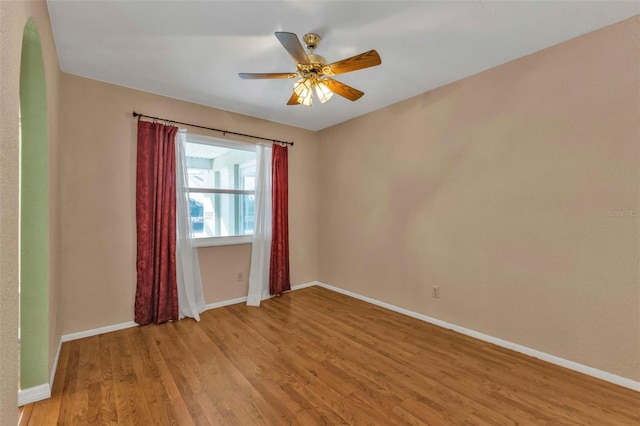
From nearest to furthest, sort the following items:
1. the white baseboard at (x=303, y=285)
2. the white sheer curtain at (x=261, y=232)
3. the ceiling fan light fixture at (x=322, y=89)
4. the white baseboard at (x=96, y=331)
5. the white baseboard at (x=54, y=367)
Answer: the white baseboard at (x=54, y=367) → the ceiling fan light fixture at (x=322, y=89) → the white baseboard at (x=96, y=331) → the white sheer curtain at (x=261, y=232) → the white baseboard at (x=303, y=285)

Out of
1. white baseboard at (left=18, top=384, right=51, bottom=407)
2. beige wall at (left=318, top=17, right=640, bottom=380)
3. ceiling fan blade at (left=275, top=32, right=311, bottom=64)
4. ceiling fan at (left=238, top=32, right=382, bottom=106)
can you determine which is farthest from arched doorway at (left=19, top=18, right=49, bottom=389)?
beige wall at (left=318, top=17, right=640, bottom=380)

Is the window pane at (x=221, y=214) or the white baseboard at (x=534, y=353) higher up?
the window pane at (x=221, y=214)

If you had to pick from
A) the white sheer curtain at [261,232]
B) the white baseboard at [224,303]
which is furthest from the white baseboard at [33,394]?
the white sheer curtain at [261,232]

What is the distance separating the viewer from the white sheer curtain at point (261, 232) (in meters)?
3.92

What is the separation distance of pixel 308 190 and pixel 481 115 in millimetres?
2723

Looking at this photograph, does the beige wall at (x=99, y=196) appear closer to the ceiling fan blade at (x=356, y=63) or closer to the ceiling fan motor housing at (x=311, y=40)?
the ceiling fan motor housing at (x=311, y=40)

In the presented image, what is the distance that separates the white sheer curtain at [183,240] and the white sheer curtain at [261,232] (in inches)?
30.9

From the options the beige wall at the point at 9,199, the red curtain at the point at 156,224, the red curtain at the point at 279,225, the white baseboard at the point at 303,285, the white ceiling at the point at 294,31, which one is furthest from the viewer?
the white baseboard at the point at 303,285

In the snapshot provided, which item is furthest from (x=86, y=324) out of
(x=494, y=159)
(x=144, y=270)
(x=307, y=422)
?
(x=494, y=159)

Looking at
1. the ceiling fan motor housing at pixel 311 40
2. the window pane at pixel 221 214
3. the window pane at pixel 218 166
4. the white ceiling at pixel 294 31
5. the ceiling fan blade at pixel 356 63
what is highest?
the white ceiling at pixel 294 31

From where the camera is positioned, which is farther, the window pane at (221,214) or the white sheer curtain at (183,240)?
the window pane at (221,214)

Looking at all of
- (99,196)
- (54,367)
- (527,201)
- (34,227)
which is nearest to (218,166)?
(99,196)

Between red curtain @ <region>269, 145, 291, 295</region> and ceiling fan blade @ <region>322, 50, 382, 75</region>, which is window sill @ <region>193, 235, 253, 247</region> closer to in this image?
red curtain @ <region>269, 145, 291, 295</region>

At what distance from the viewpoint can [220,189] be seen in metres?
3.84
